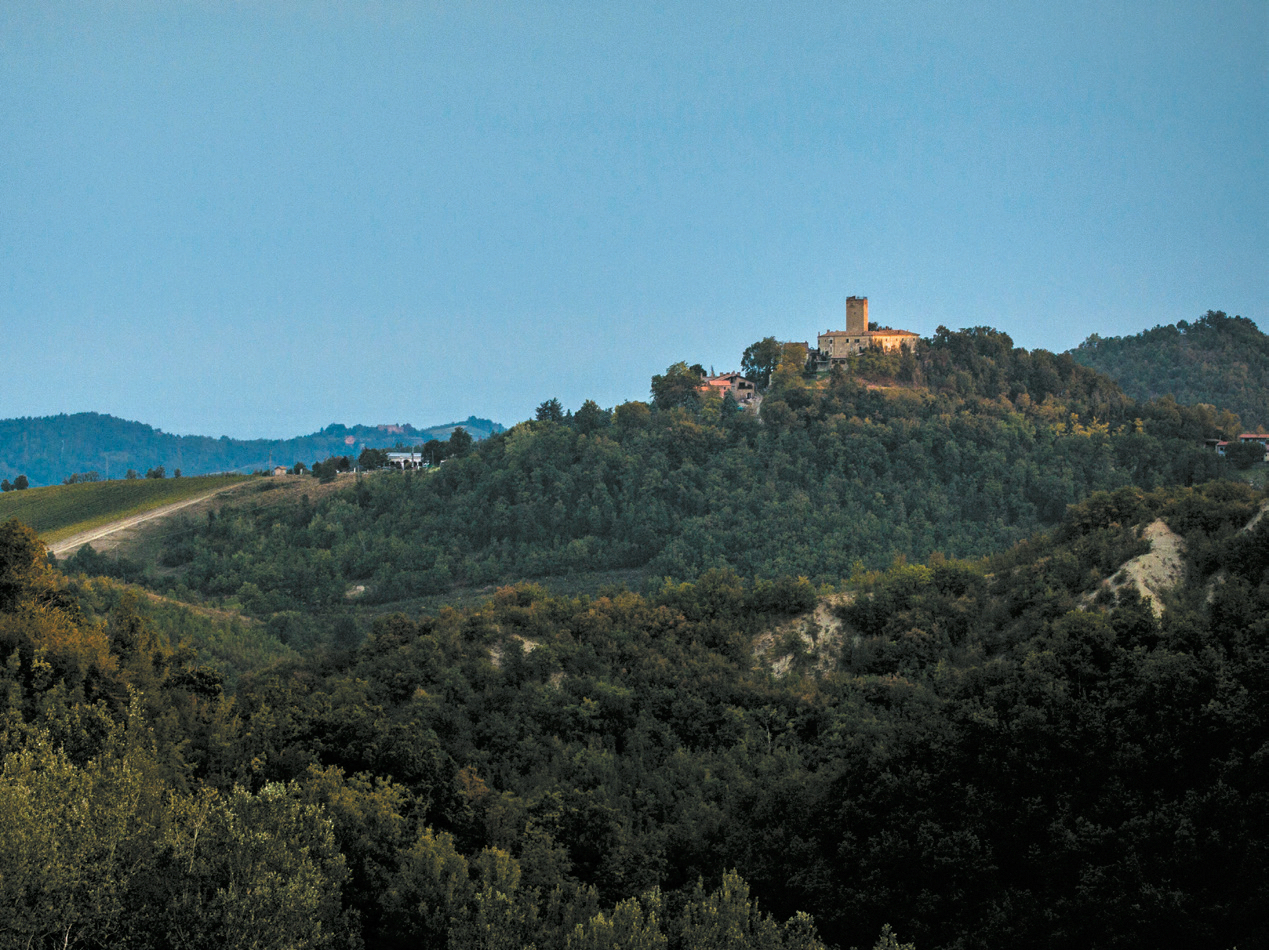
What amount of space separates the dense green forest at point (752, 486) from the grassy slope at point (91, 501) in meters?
10.7

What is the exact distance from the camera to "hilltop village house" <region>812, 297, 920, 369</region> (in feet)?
363

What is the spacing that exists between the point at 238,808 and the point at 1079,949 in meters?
18.6

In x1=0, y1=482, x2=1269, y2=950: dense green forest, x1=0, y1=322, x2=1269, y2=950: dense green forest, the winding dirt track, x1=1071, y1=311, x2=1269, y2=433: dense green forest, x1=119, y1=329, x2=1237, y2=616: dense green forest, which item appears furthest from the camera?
x1=1071, y1=311, x2=1269, y2=433: dense green forest

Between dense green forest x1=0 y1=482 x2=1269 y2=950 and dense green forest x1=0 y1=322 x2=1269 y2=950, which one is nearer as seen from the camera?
dense green forest x1=0 y1=482 x2=1269 y2=950

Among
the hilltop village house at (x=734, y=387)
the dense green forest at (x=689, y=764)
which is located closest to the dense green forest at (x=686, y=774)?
the dense green forest at (x=689, y=764)

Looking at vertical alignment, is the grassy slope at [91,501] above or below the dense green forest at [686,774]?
above

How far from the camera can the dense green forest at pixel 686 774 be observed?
771 inches

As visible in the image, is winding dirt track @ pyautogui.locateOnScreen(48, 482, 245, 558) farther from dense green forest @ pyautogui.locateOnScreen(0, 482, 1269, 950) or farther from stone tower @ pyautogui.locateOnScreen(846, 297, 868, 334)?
stone tower @ pyautogui.locateOnScreen(846, 297, 868, 334)

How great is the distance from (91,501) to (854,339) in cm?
8712

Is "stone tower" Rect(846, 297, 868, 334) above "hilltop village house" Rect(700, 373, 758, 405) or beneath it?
above

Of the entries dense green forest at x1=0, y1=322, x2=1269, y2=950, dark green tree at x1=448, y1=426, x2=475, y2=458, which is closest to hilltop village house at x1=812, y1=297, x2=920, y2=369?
dark green tree at x1=448, y1=426, x2=475, y2=458

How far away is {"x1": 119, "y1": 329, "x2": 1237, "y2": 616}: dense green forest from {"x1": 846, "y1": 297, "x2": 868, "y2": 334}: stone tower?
30.4 feet

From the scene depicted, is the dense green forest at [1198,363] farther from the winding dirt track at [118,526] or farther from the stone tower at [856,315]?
the winding dirt track at [118,526]

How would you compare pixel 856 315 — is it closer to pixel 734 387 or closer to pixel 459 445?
pixel 734 387
